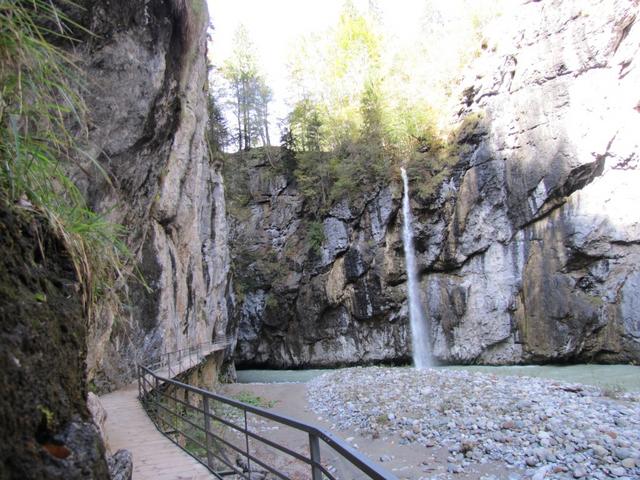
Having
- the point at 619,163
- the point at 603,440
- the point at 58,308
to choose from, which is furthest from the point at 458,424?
the point at 619,163

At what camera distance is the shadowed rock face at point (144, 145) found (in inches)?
229

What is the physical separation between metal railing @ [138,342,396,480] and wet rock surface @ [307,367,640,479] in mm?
1726

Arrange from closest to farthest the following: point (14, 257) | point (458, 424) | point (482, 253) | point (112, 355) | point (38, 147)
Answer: point (14, 257) < point (38, 147) < point (458, 424) < point (112, 355) < point (482, 253)

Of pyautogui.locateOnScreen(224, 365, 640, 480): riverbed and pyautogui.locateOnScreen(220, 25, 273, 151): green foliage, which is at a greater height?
pyautogui.locateOnScreen(220, 25, 273, 151): green foliage

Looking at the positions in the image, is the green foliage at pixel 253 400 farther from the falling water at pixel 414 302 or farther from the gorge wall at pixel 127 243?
the falling water at pixel 414 302

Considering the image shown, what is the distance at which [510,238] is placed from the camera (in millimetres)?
19781

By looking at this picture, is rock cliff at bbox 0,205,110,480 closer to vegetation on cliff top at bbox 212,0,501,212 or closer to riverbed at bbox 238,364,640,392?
riverbed at bbox 238,364,640,392

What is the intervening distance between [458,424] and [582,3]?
19641 mm

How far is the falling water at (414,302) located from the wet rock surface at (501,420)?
5.55 metres

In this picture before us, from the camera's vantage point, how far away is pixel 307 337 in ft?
78.8

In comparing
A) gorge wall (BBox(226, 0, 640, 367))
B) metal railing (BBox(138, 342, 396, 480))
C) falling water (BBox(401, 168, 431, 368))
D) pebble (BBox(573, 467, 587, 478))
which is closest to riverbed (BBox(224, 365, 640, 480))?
pebble (BBox(573, 467, 587, 478))

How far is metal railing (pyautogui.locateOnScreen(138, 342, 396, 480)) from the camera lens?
2531 millimetres

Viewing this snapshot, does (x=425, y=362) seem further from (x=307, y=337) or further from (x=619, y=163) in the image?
(x=619, y=163)

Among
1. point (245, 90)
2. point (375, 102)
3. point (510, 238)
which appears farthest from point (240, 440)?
point (245, 90)
